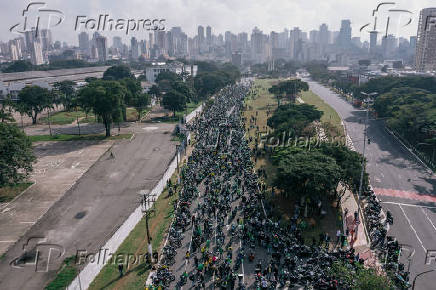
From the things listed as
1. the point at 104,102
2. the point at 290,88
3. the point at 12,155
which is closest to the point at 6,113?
the point at 104,102

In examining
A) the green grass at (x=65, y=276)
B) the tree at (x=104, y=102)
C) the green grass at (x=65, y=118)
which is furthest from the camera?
the green grass at (x=65, y=118)

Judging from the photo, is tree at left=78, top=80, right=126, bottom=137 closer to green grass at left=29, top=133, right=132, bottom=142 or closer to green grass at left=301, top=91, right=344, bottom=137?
green grass at left=29, top=133, right=132, bottom=142

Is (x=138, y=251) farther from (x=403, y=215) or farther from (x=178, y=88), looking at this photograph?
(x=178, y=88)

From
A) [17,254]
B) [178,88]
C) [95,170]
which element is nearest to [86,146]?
[95,170]

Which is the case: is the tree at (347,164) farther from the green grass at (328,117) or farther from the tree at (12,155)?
the tree at (12,155)

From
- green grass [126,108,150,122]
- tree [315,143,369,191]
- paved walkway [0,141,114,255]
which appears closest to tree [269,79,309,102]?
green grass [126,108,150,122]

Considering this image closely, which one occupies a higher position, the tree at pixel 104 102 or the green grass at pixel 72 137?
the tree at pixel 104 102

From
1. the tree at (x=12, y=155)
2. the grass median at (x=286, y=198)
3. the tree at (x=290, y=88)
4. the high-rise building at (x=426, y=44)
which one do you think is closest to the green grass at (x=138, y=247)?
the grass median at (x=286, y=198)
